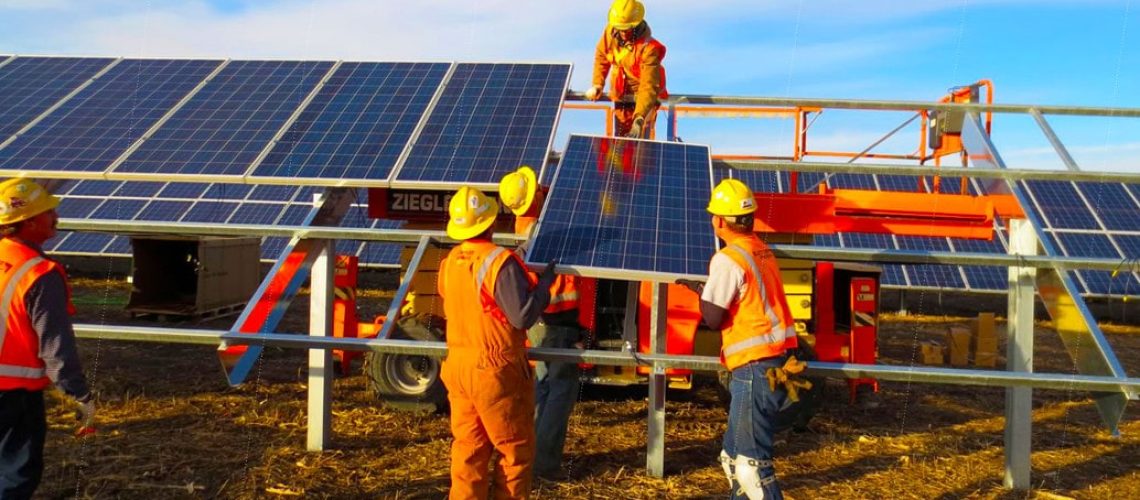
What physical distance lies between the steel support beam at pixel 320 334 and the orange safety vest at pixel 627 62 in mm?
2636

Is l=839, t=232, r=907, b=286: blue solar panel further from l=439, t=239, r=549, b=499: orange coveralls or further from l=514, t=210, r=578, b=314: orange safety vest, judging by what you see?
l=439, t=239, r=549, b=499: orange coveralls

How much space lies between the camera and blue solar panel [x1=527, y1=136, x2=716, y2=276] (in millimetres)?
4789

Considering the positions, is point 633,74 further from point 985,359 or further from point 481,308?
point 985,359

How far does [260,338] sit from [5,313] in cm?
129

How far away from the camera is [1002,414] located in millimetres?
8570

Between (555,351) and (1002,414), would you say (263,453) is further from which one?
(1002,414)

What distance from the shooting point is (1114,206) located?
17906mm

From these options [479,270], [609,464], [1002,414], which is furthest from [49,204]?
[1002,414]

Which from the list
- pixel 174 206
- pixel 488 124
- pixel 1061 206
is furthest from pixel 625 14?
pixel 1061 206

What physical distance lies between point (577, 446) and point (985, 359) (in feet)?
26.4

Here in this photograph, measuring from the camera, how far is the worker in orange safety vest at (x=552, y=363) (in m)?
5.67

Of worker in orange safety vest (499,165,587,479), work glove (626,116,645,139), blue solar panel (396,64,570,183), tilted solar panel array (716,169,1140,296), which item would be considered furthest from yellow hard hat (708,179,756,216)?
tilted solar panel array (716,169,1140,296)

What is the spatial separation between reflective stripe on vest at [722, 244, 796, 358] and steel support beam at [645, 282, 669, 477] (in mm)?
811

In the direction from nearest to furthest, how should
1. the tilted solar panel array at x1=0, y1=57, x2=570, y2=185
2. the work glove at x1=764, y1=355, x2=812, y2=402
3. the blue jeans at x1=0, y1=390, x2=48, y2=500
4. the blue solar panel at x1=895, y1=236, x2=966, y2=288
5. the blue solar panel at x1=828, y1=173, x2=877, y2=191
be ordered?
the blue jeans at x1=0, y1=390, x2=48, y2=500, the work glove at x1=764, y1=355, x2=812, y2=402, the tilted solar panel array at x1=0, y1=57, x2=570, y2=185, the blue solar panel at x1=895, y1=236, x2=966, y2=288, the blue solar panel at x1=828, y1=173, x2=877, y2=191
